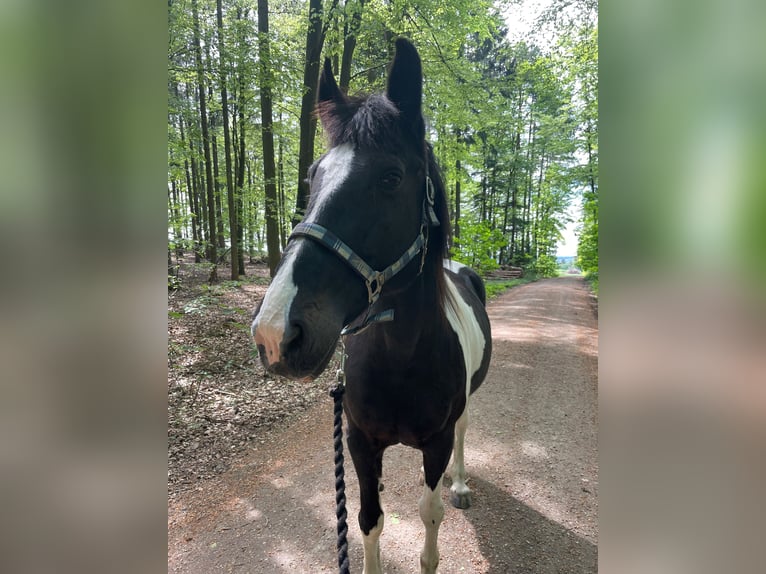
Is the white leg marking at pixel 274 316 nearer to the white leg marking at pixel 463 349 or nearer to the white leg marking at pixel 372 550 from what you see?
the white leg marking at pixel 463 349

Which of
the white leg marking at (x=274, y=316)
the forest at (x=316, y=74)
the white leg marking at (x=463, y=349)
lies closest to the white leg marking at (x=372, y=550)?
the white leg marking at (x=463, y=349)

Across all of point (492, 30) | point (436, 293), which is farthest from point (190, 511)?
point (492, 30)

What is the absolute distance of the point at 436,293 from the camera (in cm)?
202

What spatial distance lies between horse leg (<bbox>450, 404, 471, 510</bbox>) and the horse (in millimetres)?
924

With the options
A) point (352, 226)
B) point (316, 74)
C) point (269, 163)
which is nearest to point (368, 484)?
point (352, 226)

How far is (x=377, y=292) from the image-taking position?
4.89ft

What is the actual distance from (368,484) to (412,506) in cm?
126

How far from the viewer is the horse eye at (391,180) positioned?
149 centimetres

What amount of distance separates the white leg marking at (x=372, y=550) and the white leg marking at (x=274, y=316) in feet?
5.87

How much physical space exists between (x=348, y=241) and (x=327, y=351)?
40 centimetres

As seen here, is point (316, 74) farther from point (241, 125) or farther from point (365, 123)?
point (365, 123)

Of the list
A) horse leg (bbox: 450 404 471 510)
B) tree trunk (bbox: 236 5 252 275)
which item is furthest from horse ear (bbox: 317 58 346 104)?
tree trunk (bbox: 236 5 252 275)
